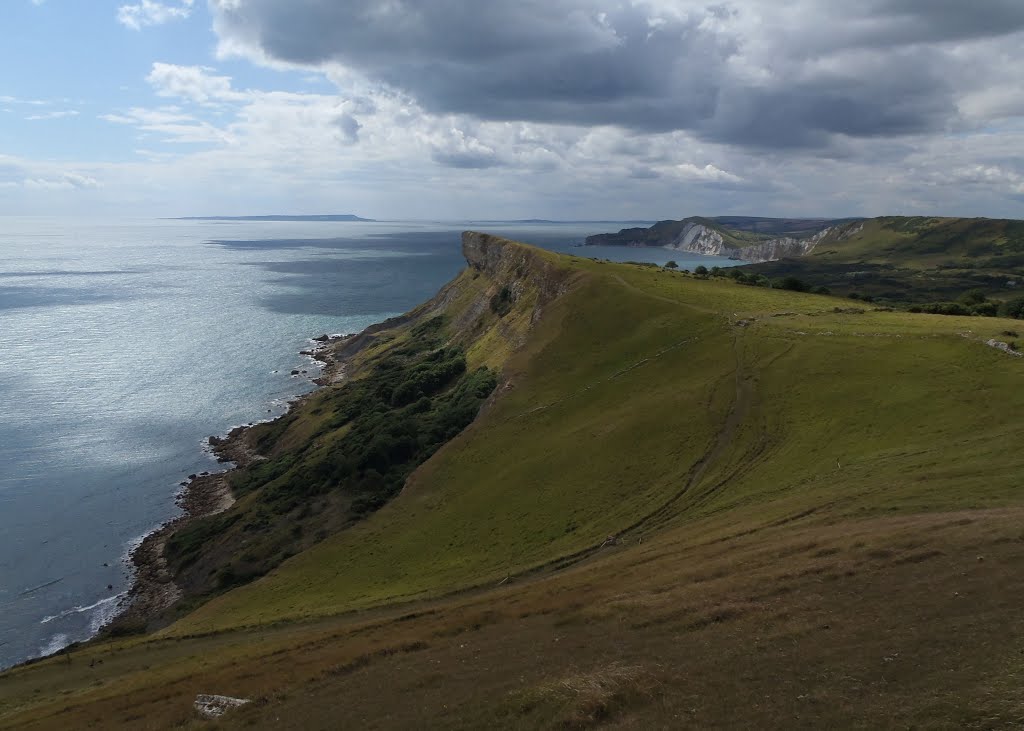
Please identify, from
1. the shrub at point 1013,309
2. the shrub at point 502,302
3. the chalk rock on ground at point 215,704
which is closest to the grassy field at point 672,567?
the chalk rock on ground at point 215,704

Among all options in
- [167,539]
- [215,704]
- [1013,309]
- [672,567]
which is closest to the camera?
[215,704]

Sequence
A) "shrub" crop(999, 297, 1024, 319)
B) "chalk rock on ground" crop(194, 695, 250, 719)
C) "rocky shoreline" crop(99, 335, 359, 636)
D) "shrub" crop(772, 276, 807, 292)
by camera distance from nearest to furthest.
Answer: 1. "chalk rock on ground" crop(194, 695, 250, 719)
2. "rocky shoreline" crop(99, 335, 359, 636)
3. "shrub" crop(999, 297, 1024, 319)
4. "shrub" crop(772, 276, 807, 292)

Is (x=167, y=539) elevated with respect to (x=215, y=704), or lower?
lower

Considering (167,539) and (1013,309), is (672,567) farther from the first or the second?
(1013,309)

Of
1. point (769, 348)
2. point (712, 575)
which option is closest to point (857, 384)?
point (769, 348)

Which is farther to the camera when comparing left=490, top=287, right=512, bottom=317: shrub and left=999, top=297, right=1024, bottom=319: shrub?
left=490, top=287, right=512, bottom=317: shrub

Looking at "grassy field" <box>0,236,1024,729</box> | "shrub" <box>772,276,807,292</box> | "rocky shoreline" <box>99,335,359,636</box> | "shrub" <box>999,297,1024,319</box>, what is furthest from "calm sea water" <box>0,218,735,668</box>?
"shrub" <box>999,297,1024,319</box>

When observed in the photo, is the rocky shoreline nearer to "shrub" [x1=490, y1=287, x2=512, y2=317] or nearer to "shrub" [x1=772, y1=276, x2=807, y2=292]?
"shrub" [x1=490, y1=287, x2=512, y2=317]

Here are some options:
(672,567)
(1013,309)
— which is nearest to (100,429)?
(672,567)
